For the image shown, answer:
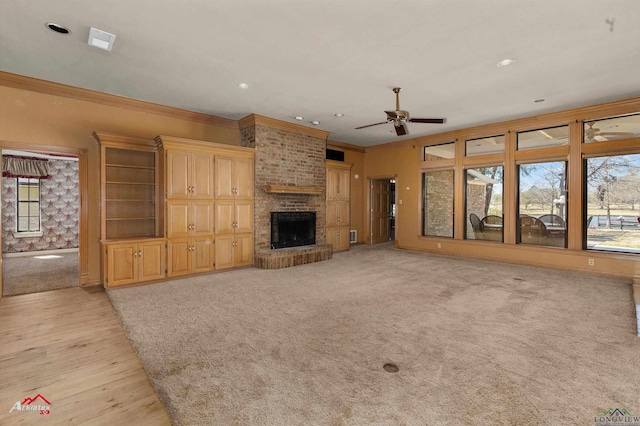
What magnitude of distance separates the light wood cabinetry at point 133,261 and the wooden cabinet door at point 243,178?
1.70 metres

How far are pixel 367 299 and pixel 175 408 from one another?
2.68 meters

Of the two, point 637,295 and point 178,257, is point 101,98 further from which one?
point 637,295

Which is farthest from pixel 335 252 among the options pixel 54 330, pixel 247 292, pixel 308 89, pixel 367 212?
pixel 54 330

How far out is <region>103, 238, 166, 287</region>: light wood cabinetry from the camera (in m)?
4.54

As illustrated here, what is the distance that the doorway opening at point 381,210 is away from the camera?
9.72 metres

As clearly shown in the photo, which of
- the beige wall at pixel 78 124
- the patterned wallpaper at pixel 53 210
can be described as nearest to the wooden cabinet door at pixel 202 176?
the beige wall at pixel 78 124

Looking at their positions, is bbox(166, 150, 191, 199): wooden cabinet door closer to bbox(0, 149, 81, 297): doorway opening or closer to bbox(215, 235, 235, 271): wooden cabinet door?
bbox(215, 235, 235, 271): wooden cabinet door

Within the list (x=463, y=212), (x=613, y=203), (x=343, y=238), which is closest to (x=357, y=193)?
(x=343, y=238)

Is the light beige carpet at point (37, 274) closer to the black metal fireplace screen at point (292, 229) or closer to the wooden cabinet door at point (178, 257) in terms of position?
the wooden cabinet door at point (178, 257)

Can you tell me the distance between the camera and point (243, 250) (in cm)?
604

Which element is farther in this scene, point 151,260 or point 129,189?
point 129,189

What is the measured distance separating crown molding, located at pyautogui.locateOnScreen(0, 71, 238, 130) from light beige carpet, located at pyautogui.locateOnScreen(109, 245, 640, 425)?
10.3ft

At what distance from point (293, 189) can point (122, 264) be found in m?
3.43

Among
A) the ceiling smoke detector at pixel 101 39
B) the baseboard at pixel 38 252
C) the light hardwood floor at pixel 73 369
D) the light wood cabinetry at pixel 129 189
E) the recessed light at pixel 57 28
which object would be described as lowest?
the light hardwood floor at pixel 73 369
